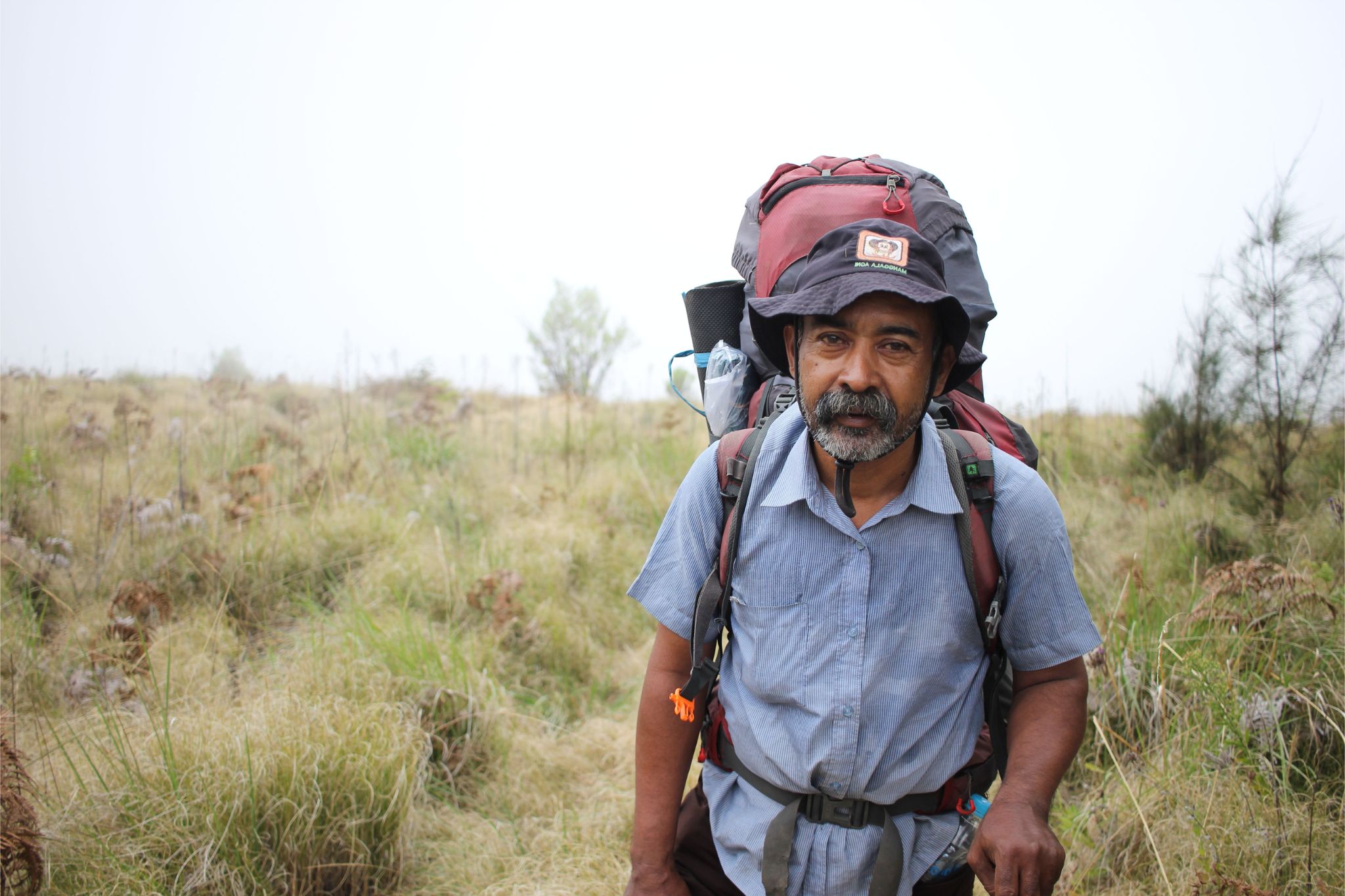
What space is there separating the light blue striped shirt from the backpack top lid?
0.27 m

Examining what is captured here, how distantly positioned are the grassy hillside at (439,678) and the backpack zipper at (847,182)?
5.78 ft

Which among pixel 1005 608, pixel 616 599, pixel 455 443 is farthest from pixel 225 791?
pixel 455 443

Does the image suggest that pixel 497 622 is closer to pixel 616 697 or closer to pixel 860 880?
pixel 616 697

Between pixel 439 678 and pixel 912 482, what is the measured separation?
2.64 meters

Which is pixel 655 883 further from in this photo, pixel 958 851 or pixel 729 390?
pixel 729 390

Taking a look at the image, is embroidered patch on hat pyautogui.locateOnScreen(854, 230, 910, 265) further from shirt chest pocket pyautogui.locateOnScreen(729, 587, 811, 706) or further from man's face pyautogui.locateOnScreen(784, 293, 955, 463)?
shirt chest pocket pyautogui.locateOnScreen(729, 587, 811, 706)

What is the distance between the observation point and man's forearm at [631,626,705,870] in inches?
69.4

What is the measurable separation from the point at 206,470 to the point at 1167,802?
6346 mm

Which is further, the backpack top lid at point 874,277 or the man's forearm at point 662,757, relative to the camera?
the man's forearm at point 662,757

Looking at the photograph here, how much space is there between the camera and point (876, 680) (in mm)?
1592

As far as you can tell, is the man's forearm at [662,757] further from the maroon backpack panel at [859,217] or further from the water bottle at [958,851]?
the maroon backpack panel at [859,217]

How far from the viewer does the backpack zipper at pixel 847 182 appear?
2051mm

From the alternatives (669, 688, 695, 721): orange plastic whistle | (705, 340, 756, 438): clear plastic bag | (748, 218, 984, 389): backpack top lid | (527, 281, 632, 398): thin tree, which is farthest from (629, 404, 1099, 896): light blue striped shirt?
(527, 281, 632, 398): thin tree

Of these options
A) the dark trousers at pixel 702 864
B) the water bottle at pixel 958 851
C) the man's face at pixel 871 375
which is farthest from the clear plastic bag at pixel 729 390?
the water bottle at pixel 958 851
